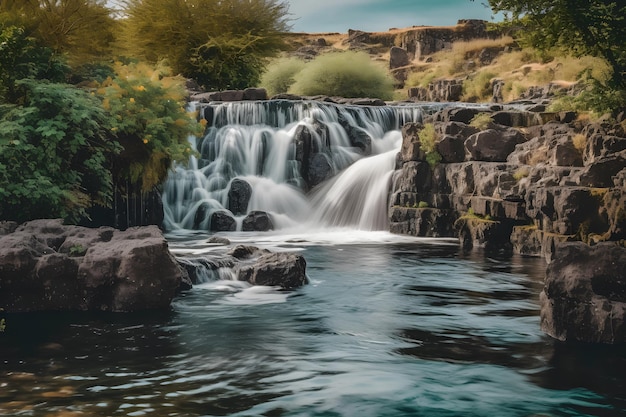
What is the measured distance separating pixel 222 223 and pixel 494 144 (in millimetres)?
6647

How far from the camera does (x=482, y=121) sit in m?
18.9

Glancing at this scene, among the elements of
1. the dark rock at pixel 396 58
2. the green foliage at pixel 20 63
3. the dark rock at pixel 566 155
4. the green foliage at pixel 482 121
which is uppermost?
the dark rock at pixel 396 58

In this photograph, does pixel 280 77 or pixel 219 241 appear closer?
pixel 219 241

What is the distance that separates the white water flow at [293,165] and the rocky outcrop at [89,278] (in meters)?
10.2

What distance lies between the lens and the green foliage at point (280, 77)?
38906mm

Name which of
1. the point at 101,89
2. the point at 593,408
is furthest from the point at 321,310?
the point at 101,89

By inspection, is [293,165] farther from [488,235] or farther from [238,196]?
[488,235]

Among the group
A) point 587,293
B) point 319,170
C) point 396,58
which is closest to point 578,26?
point 319,170

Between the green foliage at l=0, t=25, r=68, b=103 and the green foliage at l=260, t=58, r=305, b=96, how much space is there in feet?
79.5

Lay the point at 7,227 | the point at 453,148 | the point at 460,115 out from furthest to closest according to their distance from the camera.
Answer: the point at 460,115
the point at 453,148
the point at 7,227

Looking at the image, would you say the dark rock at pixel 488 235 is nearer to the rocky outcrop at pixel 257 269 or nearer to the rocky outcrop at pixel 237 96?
the rocky outcrop at pixel 257 269

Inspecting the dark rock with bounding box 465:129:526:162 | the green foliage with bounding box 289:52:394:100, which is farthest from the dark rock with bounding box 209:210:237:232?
the green foliage with bounding box 289:52:394:100

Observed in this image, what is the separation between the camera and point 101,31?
20406 mm

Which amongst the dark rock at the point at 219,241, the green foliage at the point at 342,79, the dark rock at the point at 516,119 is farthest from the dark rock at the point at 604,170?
the green foliage at the point at 342,79
